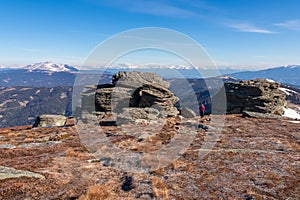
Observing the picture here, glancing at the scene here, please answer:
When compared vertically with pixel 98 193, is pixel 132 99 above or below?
above

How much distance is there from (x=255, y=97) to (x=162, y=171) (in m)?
47.9

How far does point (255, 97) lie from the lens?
58.8 m

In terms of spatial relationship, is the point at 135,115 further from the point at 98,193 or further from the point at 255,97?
the point at 255,97

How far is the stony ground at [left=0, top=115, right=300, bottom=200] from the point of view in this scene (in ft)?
50.7

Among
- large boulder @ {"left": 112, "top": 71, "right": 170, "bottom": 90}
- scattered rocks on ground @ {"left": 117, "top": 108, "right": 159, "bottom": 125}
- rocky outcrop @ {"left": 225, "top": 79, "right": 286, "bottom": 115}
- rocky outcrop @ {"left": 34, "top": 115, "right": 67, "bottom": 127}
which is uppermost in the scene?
large boulder @ {"left": 112, "top": 71, "right": 170, "bottom": 90}

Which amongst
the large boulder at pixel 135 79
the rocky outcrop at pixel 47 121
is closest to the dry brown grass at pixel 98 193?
the rocky outcrop at pixel 47 121

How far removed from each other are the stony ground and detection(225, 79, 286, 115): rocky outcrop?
27262 millimetres

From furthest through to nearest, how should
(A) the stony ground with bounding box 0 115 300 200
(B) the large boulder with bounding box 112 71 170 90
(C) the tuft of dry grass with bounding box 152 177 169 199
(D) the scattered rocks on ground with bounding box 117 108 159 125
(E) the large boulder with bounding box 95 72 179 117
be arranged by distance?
1. (B) the large boulder with bounding box 112 71 170 90
2. (E) the large boulder with bounding box 95 72 179 117
3. (D) the scattered rocks on ground with bounding box 117 108 159 125
4. (A) the stony ground with bounding box 0 115 300 200
5. (C) the tuft of dry grass with bounding box 152 177 169 199

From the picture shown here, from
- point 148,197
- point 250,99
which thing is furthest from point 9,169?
point 250,99

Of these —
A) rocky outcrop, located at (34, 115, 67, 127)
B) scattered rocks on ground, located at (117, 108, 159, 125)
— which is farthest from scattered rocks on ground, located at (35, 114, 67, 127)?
scattered rocks on ground, located at (117, 108, 159, 125)

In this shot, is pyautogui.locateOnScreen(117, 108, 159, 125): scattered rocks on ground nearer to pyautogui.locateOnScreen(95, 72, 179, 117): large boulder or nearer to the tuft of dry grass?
pyautogui.locateOnScreen(95, 72, 179, 117): large boulder

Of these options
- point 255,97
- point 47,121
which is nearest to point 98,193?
point 47,121

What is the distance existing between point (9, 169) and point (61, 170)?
4188 millimetres

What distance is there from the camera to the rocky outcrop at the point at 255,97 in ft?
190
